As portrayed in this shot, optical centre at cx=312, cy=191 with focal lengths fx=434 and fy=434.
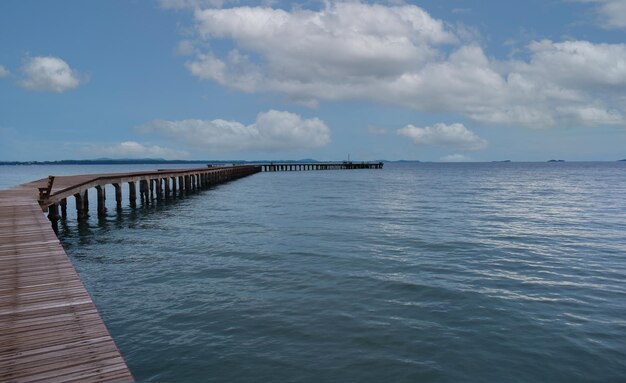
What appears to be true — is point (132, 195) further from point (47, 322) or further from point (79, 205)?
point (47, 322)

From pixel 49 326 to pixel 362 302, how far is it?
617 centimetres

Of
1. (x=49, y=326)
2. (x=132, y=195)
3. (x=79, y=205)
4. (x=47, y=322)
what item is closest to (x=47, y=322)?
(x=47, y=322)

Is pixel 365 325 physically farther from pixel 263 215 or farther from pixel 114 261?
pixel 263 215

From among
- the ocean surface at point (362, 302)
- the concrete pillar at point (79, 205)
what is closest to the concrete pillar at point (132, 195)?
the concrete pillar at point (79, 205)

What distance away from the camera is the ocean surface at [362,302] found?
268 inches

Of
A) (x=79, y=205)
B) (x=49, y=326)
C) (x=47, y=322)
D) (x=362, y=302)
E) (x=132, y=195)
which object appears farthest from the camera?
(x=132, y=195)

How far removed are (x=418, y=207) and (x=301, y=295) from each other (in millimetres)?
20522

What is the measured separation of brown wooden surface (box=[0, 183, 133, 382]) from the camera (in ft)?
13.0

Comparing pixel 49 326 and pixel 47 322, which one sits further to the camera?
pixel 47 322

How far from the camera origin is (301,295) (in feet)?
32.7

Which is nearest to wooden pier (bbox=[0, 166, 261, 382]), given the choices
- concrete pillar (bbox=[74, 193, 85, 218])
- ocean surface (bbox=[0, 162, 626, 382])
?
ocean surface (bbox=[0, 162, 626, 382])

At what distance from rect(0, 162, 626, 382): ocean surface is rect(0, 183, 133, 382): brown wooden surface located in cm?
163

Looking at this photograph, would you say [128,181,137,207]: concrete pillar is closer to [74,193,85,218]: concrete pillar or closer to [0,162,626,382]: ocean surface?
[74,193,85,218]: concrete pillar

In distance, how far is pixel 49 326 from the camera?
16.3 feet
